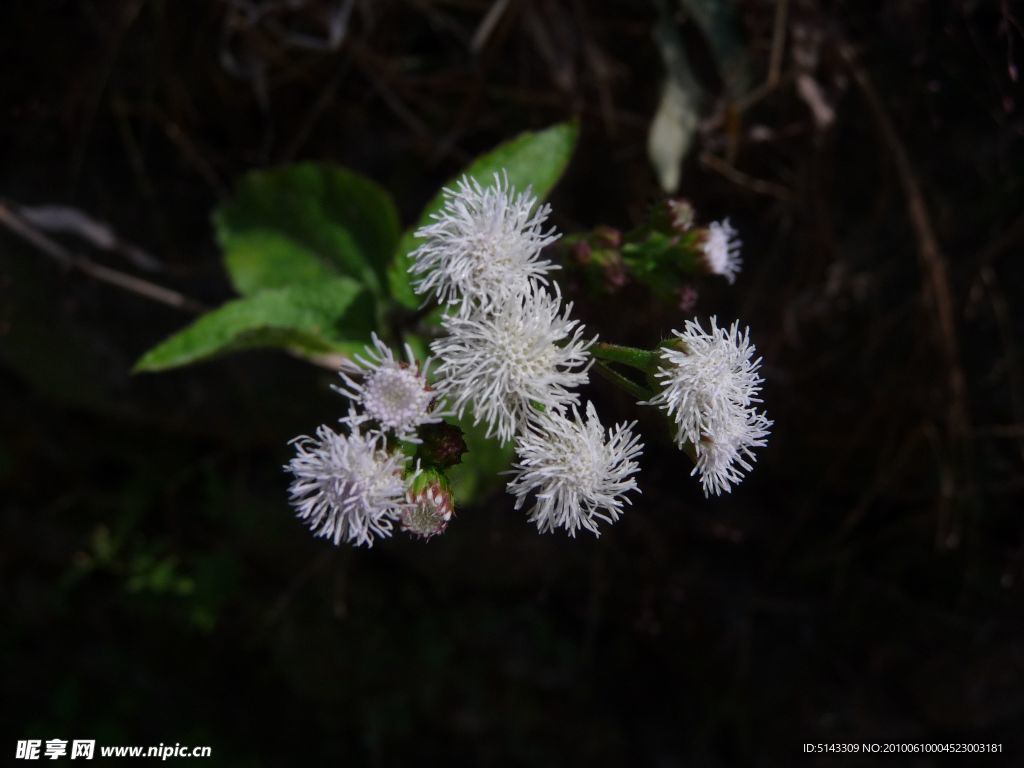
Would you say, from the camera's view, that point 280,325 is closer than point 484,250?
No

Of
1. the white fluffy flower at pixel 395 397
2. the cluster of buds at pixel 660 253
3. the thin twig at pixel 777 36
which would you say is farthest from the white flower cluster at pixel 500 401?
the thin twig at pixel 777 36

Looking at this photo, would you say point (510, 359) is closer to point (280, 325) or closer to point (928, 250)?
point (280, 325)

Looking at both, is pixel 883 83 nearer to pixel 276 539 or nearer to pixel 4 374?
pixel 276 539

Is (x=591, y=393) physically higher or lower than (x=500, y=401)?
higher

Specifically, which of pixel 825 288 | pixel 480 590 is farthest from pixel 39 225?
pixel 825 288

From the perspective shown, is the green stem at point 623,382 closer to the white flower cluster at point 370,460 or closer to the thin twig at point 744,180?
the white flower cluster at point 370,460

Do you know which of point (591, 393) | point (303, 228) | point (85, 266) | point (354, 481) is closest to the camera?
point (354, 481)

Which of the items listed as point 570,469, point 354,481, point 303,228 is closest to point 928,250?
point 570,469
